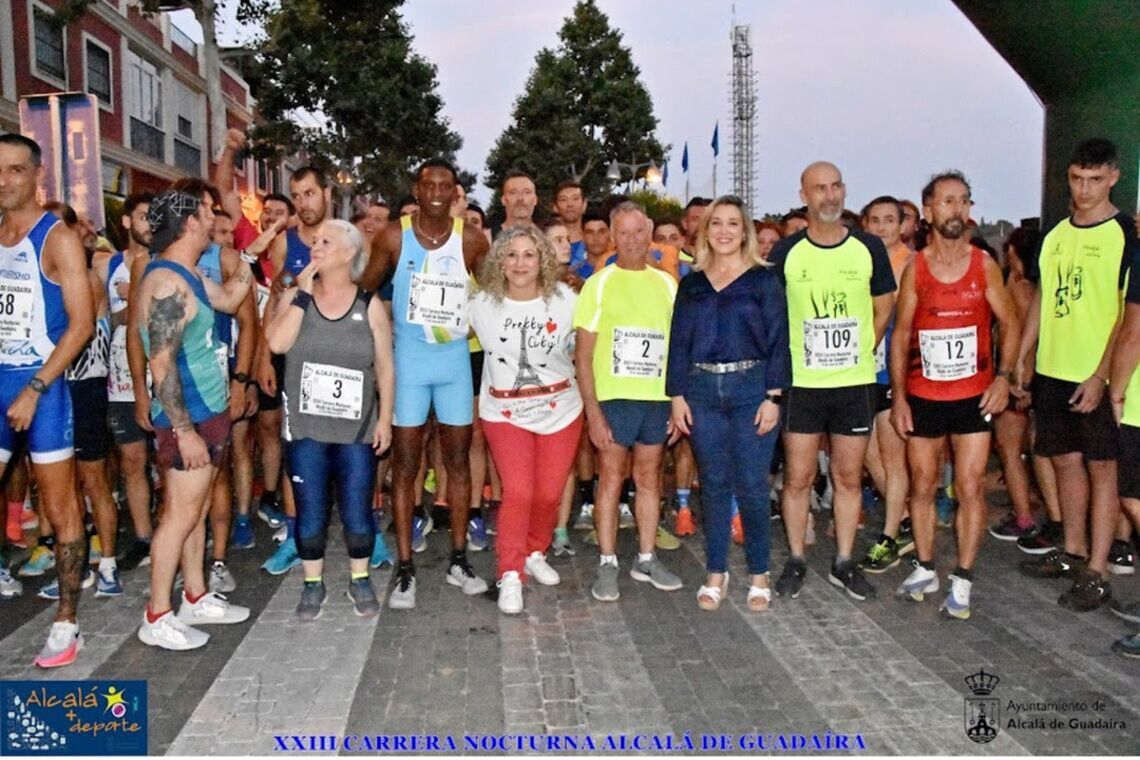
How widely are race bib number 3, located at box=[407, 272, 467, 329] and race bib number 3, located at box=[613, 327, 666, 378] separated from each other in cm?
90

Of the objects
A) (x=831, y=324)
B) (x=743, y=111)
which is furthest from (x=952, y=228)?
(x=743, y=111)

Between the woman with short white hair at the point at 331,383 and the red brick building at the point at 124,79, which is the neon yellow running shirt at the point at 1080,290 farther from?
the red brick building at the point at 124,79

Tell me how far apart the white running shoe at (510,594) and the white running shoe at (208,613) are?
53.5 inches

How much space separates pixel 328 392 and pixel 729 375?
211cm

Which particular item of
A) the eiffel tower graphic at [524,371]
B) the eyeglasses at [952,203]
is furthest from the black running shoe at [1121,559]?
the eiffel tower graphic at [524,371]

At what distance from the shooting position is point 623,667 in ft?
13.1

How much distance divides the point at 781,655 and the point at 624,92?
41.6m

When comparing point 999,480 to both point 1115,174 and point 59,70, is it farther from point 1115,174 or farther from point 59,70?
point 59,70

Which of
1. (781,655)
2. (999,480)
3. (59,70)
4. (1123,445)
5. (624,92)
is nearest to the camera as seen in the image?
(781,655)

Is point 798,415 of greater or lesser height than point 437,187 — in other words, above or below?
below

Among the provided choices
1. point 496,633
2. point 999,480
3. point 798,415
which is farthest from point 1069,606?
point 999,480

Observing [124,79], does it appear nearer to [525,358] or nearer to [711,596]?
[525,358]

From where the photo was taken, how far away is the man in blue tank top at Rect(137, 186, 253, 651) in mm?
4016

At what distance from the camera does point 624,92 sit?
4269 cm
